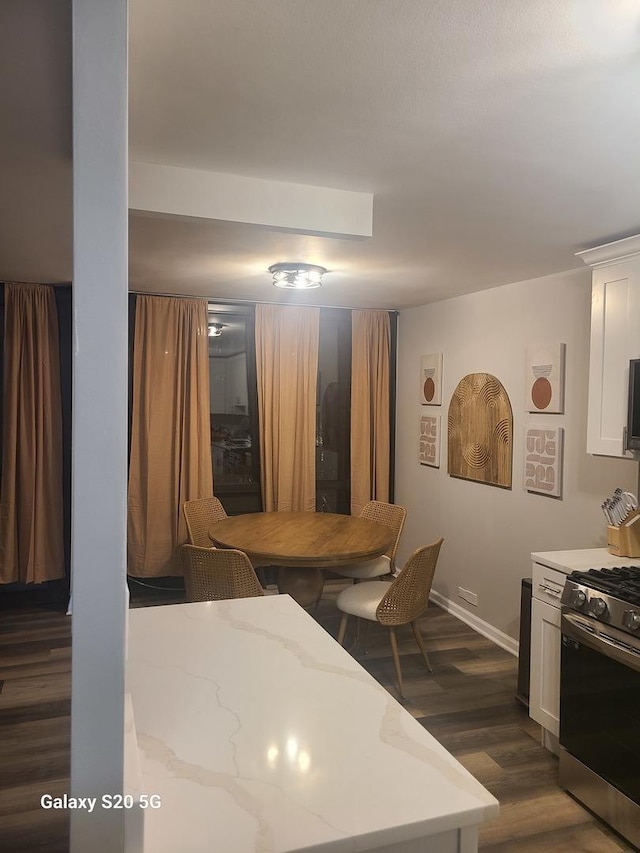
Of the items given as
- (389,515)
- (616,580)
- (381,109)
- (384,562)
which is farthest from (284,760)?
(389,515)

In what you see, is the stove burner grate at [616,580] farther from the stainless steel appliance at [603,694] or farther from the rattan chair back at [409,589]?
the rattan chair back at [409,589]

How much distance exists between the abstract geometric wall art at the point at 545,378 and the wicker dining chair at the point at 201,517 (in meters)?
2.30

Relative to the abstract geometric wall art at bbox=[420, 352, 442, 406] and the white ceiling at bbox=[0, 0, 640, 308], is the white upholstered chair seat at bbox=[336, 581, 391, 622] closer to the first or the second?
the abstract geometric wall art at bbox=[420, 352, 442, 406]

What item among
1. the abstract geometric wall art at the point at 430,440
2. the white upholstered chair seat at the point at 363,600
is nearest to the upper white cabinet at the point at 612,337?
the white upholstered chair seat at the point at 363,600

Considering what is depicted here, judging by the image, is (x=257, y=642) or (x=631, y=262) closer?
(x=257, y=642)

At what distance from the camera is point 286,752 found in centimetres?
124

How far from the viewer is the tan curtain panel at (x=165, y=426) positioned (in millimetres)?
4969

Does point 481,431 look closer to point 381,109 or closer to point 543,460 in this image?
point 543,460

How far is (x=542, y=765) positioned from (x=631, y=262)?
2253 mm

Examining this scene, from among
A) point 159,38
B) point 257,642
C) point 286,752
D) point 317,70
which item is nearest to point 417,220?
point 317,70

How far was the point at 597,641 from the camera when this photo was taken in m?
2.46

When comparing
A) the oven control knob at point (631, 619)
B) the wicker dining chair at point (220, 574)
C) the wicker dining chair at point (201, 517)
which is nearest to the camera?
the oven control knob at point (631, 619)

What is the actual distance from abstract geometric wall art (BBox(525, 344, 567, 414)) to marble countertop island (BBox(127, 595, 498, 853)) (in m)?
2.51

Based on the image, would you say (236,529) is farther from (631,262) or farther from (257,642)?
(631,262)
